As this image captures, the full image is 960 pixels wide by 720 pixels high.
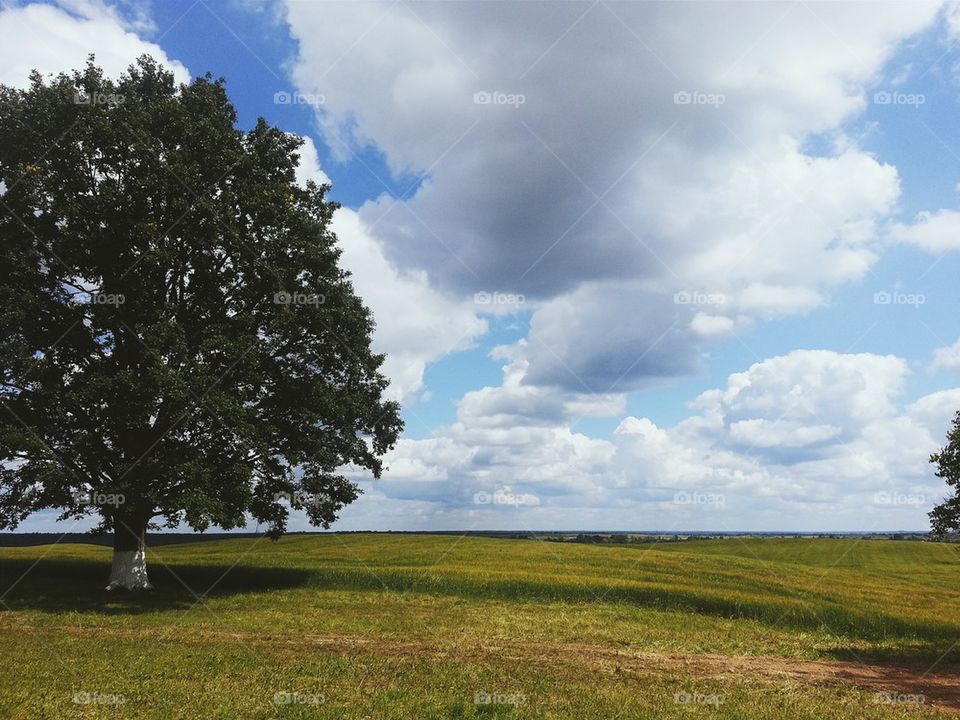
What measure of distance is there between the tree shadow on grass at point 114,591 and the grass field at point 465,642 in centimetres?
17

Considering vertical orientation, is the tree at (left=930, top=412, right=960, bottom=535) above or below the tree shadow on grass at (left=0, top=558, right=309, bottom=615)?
above

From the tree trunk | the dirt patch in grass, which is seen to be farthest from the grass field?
the tree trunk

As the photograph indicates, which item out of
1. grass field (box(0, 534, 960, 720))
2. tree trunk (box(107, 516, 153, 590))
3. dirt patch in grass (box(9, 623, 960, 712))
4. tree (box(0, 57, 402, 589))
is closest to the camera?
grass field (box(0, 534, 960, 720))

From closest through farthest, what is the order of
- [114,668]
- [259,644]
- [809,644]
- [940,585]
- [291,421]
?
[114,668] < [259,644] < [809,644] < [291,421] < [940,585]

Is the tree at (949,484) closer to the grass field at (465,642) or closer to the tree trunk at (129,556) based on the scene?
the grass field at (465,642)

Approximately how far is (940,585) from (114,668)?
6372 centimetres

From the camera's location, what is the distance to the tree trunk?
30000 millimetres

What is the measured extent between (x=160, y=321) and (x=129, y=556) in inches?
490

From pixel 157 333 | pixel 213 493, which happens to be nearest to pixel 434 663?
pixel 213 493

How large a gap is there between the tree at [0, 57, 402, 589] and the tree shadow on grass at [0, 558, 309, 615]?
2.19 m

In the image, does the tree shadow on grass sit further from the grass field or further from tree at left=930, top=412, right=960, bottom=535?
tree at left=930, top=412, right=960, bottom=535

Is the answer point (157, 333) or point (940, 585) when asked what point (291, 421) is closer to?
point (157, 333)

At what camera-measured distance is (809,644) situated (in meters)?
24.6

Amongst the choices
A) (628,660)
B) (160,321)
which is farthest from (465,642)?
(160,321)
